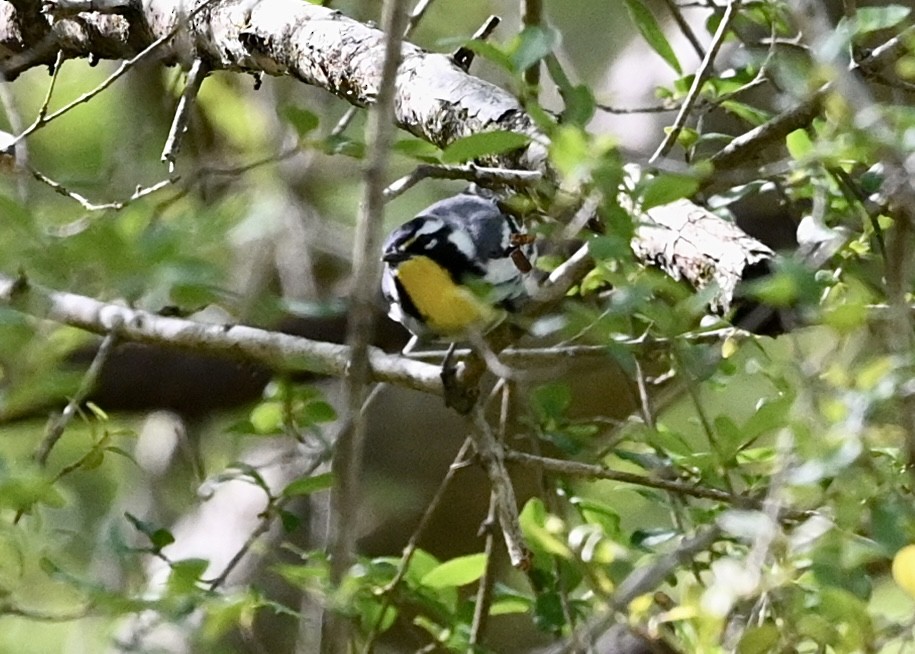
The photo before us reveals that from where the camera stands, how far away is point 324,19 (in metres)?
0.91

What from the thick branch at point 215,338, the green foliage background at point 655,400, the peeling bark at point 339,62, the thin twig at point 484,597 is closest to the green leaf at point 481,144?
the green foliage background at point 655,400

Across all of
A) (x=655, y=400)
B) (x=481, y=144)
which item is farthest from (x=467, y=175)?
(x=655, y=400)

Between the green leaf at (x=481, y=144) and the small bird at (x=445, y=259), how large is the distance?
15.7 inches

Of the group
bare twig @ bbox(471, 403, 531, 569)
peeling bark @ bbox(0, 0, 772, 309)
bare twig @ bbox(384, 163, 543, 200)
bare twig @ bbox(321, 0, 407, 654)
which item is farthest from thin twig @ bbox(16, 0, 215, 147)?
bare twig @ bbox(321, 0, 407, 654)

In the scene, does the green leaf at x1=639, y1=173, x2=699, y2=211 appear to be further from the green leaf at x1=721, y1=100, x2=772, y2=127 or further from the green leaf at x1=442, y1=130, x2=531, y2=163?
the green leaf at x1=721, y1=100, x2=772, y2=127

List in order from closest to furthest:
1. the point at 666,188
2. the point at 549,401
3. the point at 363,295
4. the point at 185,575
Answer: the point at 363,295 < the point at 666,188 < the point at 185,575 < the point at 549,401

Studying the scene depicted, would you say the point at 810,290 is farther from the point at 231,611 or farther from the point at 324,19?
the point at 324,19

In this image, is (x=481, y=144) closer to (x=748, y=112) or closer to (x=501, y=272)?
(x=748, y=112)

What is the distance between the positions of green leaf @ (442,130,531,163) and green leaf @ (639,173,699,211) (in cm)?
7

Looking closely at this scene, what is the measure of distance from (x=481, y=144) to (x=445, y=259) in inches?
20.0

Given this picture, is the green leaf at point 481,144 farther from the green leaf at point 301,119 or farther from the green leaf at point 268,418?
the green leaf at point 268,418

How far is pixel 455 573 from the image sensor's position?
86 centimetres

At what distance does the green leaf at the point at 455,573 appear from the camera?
86 centimetres

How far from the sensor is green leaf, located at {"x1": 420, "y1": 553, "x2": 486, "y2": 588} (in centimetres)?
86
